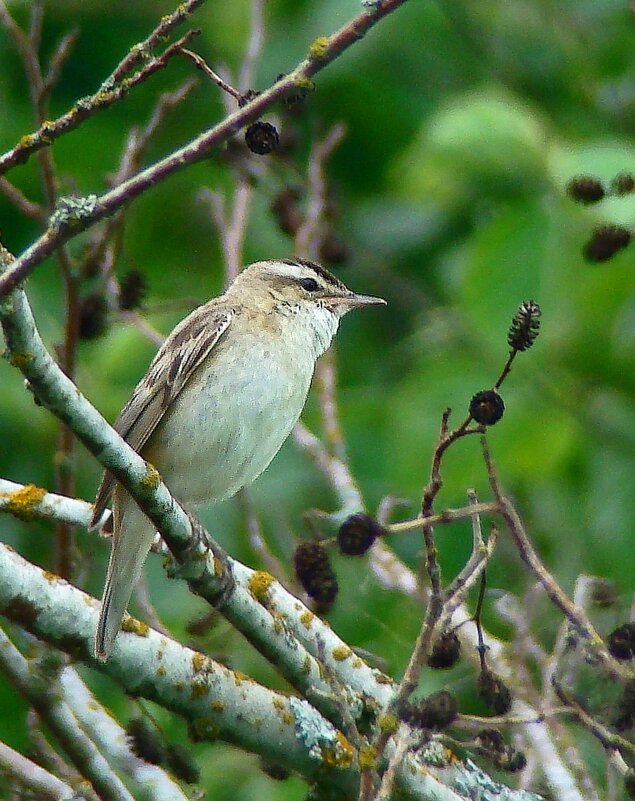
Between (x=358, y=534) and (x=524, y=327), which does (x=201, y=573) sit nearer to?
(x=358, y=534)

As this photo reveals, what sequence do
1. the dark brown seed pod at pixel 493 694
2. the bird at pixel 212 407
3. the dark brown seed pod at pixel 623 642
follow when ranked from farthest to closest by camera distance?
the bird at pixel 212 407
the dark brown seed pod at pixel 623 642
the dark brown seed pod at pixel 493 694

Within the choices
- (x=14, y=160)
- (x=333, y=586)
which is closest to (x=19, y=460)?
(x=333, y=586)

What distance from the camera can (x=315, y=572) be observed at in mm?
3641

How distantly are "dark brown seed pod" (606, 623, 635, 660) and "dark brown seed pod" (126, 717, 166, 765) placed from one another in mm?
1255

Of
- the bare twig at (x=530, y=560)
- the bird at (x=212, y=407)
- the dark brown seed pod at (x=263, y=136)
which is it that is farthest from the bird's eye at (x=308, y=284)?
the dark brown seed pod at (x=263, y=136)

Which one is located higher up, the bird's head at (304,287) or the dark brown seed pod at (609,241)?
the bird's head at (304,287)

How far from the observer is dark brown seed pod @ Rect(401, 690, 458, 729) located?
116 inches

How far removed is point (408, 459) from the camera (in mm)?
5320

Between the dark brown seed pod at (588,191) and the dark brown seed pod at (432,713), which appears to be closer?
the dark brown seed pod at (432,713)

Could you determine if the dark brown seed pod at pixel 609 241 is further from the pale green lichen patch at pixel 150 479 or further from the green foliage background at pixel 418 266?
the pale green lichen patch at pixel 150 479

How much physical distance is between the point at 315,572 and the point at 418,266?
13.6ft

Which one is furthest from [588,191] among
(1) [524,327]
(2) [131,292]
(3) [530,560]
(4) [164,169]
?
(2) [131,292]

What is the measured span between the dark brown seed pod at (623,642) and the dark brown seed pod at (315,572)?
28.8 inches

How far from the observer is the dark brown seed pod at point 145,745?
12.3 ft
